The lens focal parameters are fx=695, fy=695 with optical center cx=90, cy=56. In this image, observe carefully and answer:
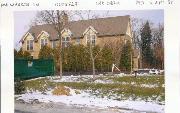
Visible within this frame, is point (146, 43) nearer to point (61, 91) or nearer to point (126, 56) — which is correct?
point (126, 56)

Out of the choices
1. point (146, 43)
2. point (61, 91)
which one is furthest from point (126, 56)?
point (61, 91)

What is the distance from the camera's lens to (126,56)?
1.43 meters

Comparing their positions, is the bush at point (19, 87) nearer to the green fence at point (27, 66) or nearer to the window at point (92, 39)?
the green fence at point (27, 66)

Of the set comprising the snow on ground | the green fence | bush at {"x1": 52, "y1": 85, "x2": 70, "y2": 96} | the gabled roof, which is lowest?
the snow on ground

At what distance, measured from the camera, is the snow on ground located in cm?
143

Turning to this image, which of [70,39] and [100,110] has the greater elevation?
[70,39]

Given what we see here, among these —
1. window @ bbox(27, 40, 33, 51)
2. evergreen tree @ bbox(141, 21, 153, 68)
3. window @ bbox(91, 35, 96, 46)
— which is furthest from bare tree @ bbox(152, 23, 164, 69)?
window @ bbox(27, 40, 33, 51)

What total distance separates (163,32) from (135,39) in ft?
0.19

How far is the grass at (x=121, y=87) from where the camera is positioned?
143 centimetres

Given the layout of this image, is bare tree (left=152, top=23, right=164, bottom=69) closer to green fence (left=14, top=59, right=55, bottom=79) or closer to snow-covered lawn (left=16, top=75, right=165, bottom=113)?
snow-covered lawn (left=16, top=75, right=165, bottom=113)

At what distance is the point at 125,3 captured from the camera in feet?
4.69

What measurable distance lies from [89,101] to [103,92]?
34 mm
